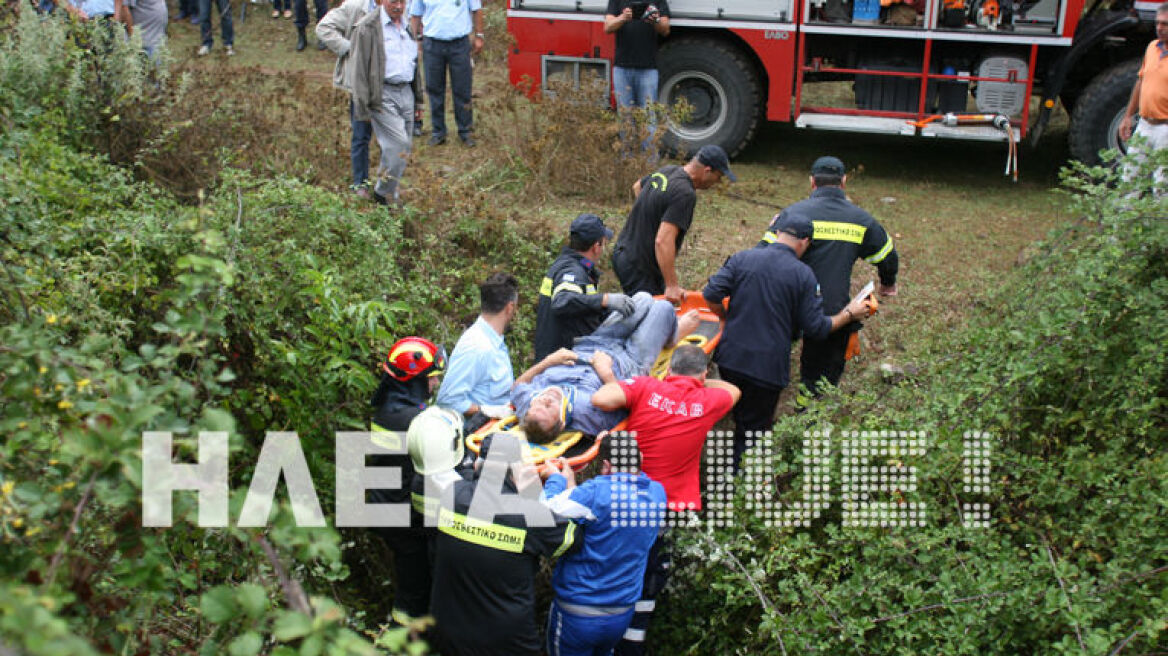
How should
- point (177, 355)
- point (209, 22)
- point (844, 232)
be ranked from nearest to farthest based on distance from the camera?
1. point (177, 355)
2. point (844, 232)
3. point (209, 22)

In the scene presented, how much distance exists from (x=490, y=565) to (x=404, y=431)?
74cm

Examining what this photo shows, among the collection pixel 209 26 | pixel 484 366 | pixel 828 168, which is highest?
pixel 209 26

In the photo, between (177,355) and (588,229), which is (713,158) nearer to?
(588,229)

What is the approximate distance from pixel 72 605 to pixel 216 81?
6.72 meters

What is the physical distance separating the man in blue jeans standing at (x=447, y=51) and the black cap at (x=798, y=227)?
4.80m

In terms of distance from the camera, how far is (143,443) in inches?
83.7

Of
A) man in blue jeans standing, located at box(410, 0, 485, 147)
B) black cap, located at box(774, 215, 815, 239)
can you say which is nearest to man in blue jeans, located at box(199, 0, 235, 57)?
man in blue jeans standing, located at box(410, 0, 485, 147)

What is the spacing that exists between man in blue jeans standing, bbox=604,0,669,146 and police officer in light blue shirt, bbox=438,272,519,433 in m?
3.98

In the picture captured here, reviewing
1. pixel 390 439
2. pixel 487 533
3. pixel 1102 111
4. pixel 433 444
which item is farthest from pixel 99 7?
pixel 1102 111

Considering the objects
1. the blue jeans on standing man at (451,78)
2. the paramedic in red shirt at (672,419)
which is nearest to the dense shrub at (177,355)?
the paramedic in red shirt at (672,419)

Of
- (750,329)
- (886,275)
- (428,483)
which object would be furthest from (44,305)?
(886,275)

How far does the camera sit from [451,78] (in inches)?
351

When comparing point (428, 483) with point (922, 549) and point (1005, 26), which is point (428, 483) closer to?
point (922, 549)

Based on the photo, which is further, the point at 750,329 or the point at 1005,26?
the point at 1005,26
